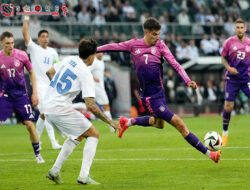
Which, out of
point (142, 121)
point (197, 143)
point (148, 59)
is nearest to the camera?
point (197, 143)

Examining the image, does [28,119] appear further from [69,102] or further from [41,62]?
[69,102]

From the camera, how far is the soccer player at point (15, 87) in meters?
13.1

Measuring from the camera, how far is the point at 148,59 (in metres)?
12.3

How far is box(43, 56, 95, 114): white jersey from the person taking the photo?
9594 millimetres

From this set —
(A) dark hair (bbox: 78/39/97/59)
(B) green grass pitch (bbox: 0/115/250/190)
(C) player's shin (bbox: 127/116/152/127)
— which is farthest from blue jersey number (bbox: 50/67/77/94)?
(C) player's shin (bbox: 127/116/152/127)

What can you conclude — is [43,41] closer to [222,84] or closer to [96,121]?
[96,121]

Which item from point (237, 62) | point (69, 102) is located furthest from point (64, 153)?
point (237, 62)

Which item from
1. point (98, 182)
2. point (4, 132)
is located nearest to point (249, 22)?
point (4, 132)

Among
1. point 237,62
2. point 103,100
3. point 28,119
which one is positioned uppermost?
point 237,62

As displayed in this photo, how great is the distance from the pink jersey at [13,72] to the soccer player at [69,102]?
10.7ft

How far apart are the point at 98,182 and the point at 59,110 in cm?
132

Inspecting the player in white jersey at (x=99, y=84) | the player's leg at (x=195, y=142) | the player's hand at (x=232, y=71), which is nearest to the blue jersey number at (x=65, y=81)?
the player's leg at (x=195, y=142)

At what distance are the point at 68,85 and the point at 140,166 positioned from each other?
2967 millimetres

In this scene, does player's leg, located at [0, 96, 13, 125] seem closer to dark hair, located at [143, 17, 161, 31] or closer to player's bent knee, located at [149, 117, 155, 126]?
player's bent knee, located at [149, 117, 155, 126]
